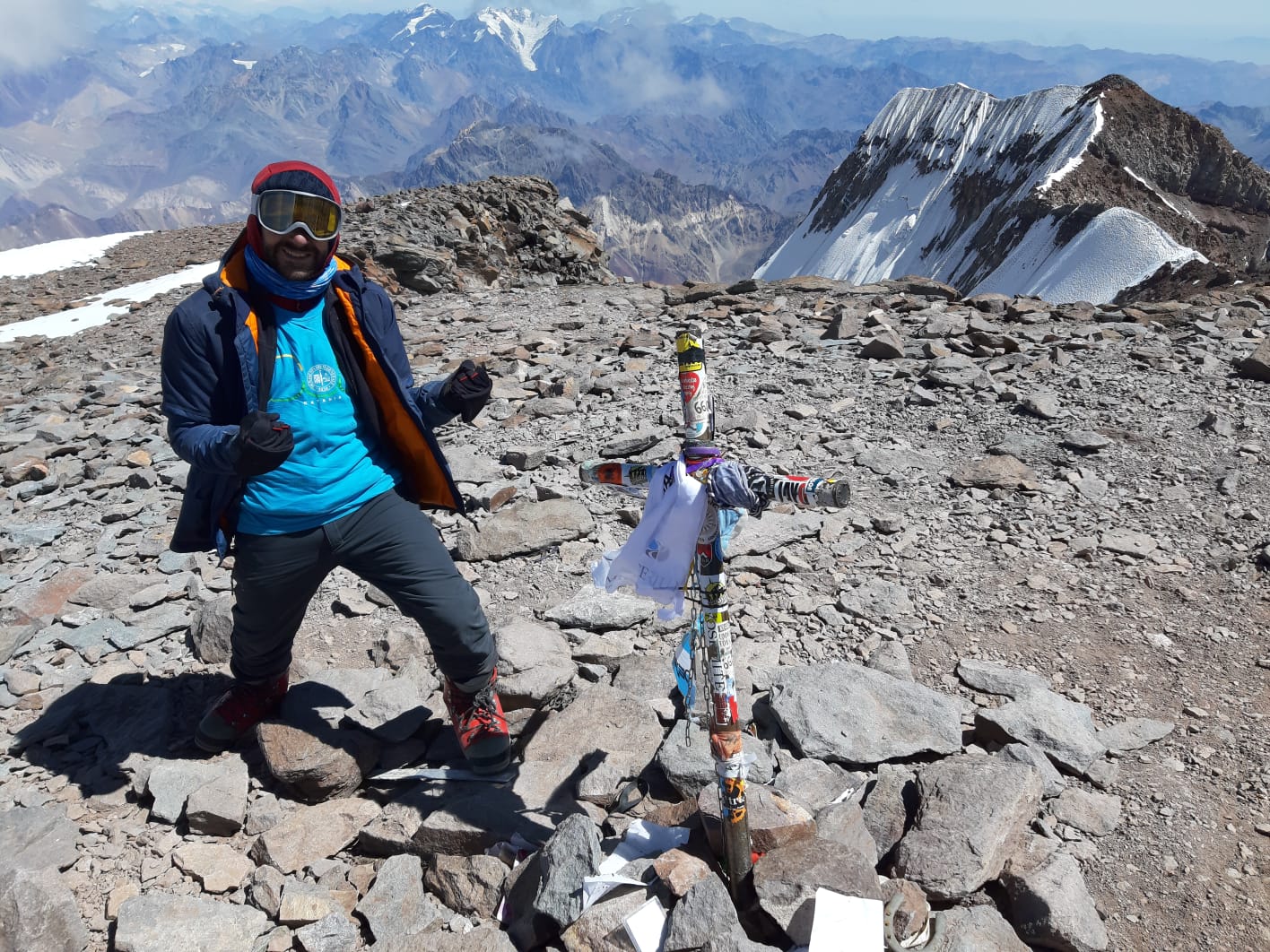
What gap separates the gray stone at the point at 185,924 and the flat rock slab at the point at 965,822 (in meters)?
2.48

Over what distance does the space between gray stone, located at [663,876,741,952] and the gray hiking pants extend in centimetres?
139

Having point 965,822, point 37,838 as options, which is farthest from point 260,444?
point 965,822

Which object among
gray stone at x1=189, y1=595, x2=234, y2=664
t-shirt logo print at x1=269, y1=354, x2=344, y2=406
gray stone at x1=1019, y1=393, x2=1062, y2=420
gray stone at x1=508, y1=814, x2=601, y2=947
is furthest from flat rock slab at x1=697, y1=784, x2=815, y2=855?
gray stone at x1=1019, y1=393, x2=1062, y2=420

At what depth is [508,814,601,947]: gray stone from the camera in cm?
279

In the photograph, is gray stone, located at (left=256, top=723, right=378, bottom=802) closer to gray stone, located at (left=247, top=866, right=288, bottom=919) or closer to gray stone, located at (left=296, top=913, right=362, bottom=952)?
gray stone, located at (left=247, top=866, right=288, bottom=919)

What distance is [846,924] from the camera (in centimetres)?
254

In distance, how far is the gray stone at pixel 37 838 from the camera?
3176 millimetres

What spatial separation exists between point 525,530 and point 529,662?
1.72 meters

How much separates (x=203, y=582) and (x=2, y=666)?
1.21 m

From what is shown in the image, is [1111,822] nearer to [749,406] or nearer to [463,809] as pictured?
[463,809]

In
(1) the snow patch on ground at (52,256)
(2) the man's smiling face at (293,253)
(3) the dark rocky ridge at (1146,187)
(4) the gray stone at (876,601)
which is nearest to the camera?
(2) the man's smiling face at (293,253)

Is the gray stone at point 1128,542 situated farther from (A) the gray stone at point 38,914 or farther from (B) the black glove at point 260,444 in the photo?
(A) the gray stone at point 38,914

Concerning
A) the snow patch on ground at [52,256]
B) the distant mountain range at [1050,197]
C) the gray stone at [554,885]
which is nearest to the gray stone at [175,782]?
the gray stone at [554,885]

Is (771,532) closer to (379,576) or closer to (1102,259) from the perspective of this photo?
(379,576)
